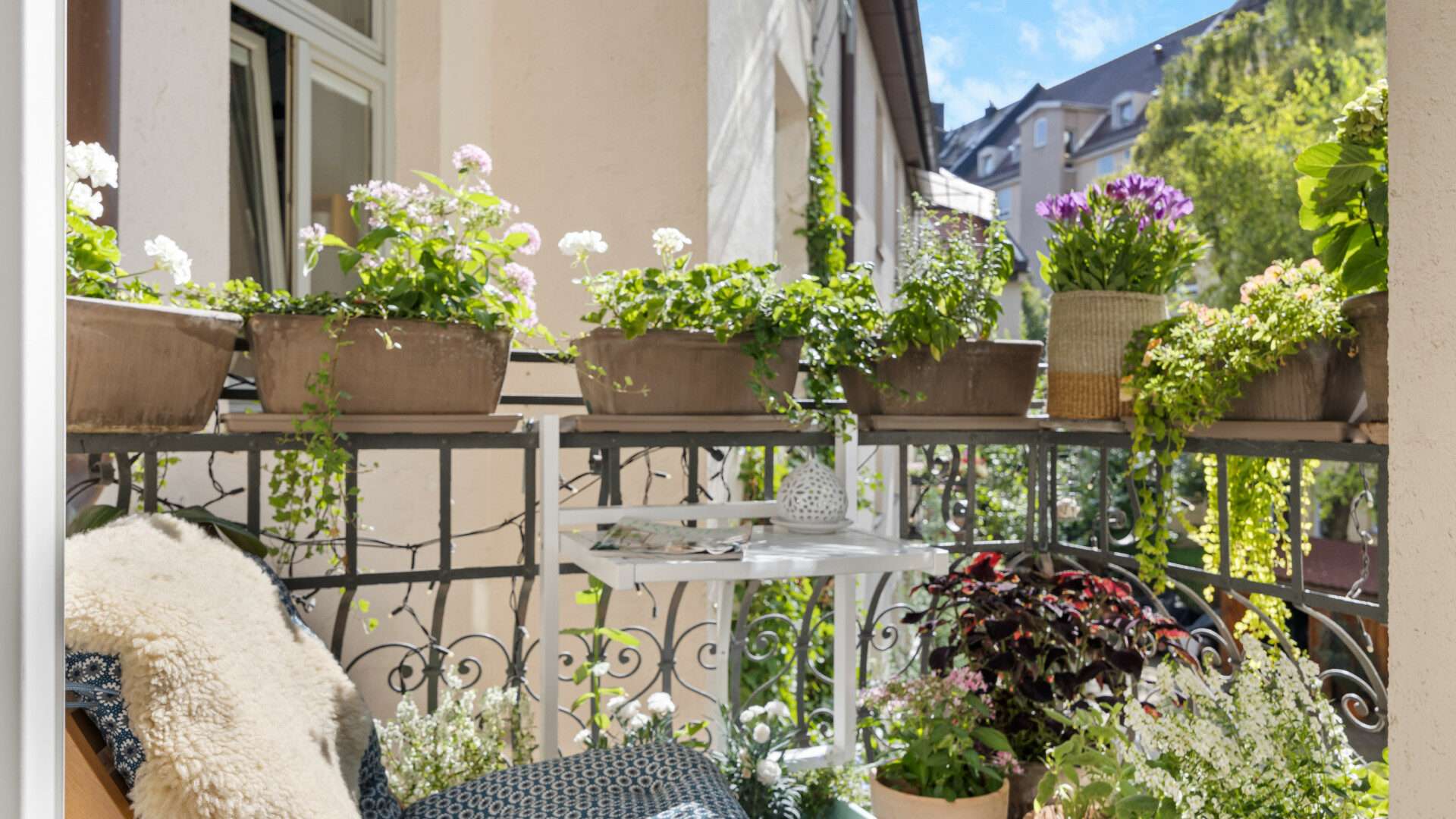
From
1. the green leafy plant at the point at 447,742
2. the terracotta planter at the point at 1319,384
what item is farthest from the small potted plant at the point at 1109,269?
the green leafy plant at the point at 447,742

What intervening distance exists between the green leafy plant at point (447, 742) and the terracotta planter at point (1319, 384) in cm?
134

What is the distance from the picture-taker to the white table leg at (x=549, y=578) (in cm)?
169

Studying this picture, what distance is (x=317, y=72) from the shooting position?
2.80 m

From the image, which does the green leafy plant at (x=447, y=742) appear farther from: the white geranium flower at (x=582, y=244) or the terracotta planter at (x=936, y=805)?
the white geranium flower at (x=582, y=244)

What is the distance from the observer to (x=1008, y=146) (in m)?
10.4

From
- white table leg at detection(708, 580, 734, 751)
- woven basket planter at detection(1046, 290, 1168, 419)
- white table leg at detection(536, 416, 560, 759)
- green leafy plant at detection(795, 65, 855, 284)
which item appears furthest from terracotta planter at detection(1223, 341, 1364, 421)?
green leafy plant at detection(795, 65, 855, 284)

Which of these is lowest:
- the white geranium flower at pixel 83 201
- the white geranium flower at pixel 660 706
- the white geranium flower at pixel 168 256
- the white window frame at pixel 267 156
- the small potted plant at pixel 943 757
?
the small potted plant at pixel 943 757

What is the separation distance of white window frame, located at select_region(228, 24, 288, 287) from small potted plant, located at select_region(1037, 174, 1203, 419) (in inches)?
76.0

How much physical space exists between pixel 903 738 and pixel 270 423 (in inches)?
45.6

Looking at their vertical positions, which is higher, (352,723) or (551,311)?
(551,311)

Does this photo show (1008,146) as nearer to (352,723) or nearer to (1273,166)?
(1273,166)

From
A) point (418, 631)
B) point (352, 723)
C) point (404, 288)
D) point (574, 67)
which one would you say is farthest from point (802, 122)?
point (352, 723)

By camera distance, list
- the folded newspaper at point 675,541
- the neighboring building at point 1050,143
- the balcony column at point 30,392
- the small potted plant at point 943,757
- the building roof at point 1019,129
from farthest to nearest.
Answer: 1. the neighboring building at point 1050,143
2. the building roof at point 1019,129
3. the small potted plant at point 943,757
4. the folded newspaper at point 675,541
5. the balcony column at point 30,392

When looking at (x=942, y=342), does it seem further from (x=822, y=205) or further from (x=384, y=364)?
(x=822, y=205)
